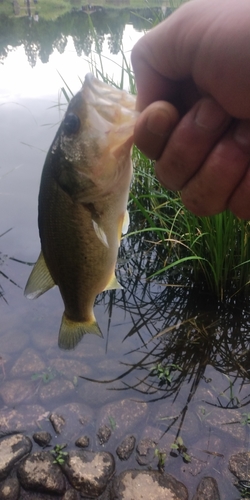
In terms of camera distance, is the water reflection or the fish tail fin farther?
the water reflection

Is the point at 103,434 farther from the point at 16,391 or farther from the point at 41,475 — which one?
the point at 16,391

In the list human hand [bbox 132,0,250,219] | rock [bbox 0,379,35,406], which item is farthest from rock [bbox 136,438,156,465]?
human hand [bbox 132,0,250,219]

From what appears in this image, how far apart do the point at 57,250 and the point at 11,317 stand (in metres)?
2.45

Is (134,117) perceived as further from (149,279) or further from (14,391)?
(149,279)

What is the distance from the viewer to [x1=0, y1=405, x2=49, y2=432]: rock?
302 cm

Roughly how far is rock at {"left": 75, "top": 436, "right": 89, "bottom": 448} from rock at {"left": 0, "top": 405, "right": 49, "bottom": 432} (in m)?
0.32

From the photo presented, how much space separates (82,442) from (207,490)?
872 mm

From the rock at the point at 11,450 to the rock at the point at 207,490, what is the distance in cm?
114

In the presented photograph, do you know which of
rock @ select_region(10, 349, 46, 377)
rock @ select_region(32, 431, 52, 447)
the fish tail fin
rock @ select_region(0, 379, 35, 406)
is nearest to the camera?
the fish tail fin

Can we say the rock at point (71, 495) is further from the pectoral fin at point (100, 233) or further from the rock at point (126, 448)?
the pectoral fin at point (100, 233)

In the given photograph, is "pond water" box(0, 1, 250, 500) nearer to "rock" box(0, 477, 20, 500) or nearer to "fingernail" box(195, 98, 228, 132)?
"rock" box(0, 477, 20, 500)

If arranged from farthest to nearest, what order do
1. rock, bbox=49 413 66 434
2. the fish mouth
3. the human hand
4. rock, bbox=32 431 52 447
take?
rock, bbox=49 413 66 434, rock, bbox=32 431 52 447, the fish mouth, the human hand

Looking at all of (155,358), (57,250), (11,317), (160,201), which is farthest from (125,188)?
(160,201)

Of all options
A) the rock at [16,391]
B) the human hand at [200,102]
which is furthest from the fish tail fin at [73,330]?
the rock at [16,391]
